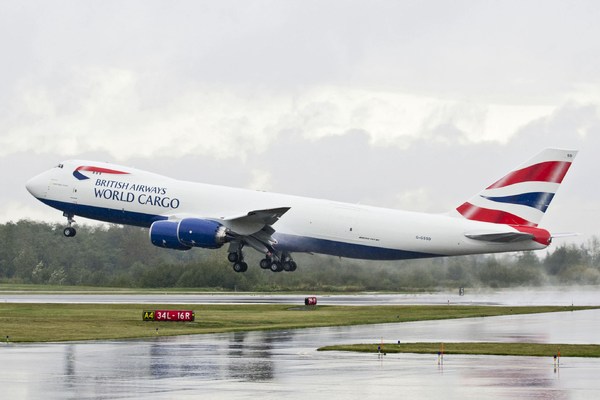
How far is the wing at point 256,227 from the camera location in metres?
70.8

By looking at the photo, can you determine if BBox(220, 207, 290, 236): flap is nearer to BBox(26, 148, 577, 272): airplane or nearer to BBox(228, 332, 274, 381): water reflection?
BBox(26, 148, 577, 272): airplane

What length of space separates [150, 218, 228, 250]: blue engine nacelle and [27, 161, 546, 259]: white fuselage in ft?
4.68

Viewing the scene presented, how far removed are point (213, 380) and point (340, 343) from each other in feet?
43.5

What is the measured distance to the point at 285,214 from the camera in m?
72.8

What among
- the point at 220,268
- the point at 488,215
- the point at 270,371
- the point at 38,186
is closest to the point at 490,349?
the point at 270,371

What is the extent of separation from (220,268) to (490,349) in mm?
69736

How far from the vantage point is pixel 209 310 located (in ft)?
222

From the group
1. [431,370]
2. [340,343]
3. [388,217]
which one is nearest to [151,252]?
[388,217]

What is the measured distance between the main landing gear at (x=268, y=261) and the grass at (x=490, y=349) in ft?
114

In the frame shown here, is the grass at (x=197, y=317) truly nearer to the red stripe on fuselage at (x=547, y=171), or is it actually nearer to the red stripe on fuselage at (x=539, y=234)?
the red stripe on fuselage at (x=539, y=234)

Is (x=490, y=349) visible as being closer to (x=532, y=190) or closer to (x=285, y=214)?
(x=532, y=190)

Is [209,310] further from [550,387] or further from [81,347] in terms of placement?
[550,387]

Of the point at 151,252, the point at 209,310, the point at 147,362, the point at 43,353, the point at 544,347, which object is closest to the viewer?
the point at 147,362

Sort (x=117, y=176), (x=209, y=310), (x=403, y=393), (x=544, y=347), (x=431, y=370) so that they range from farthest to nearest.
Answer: (x=117, y=176)
(x=209, y=310)
(x=544, y=347)
(x=431, y=370)
(x=403, y=393)
